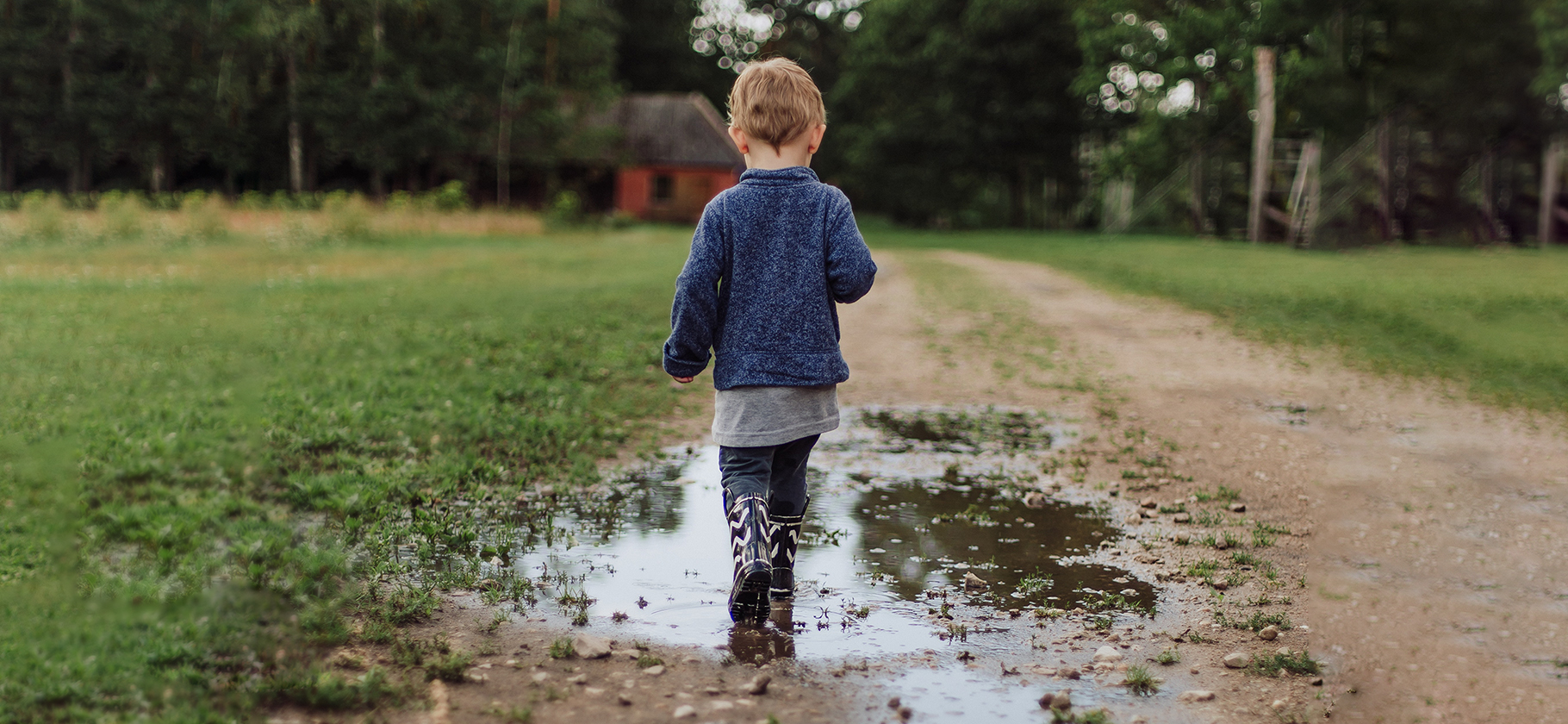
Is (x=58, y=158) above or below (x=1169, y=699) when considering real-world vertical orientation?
above

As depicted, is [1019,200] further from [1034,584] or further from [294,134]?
[1034,584]

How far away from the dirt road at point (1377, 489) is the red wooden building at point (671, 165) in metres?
35.2

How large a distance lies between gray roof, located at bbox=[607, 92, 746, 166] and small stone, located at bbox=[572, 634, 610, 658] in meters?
43.5

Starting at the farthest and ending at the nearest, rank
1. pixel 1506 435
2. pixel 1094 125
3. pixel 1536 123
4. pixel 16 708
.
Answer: pixel 1094 125, pixel 1536 123, pixel 1506 435, pixel 16 708

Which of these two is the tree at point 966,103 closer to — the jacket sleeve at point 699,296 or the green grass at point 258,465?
the green grass at point 258,465

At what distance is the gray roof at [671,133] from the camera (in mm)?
46688

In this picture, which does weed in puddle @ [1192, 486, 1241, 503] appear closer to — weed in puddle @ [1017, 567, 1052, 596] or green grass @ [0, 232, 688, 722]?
weed in puddle @ [1017, 567, 1052, 596]

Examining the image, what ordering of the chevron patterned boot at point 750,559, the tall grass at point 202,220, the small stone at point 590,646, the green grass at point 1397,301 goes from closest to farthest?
the small stone at point 590,646, the chevron patterned boot at point 750,559, the green grass at point 1397,301, the tall grass at point 202,220

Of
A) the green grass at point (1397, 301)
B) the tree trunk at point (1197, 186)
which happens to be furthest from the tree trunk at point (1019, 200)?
the green grass at point (1397, 301)

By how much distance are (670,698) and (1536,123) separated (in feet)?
95.5

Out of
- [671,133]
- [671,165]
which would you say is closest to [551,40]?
[671,133]

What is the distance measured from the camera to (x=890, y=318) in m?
13.6

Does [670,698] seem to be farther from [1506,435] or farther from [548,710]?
[1506,435]

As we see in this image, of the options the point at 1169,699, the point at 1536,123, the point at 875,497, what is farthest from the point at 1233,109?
the point at 1169,699
